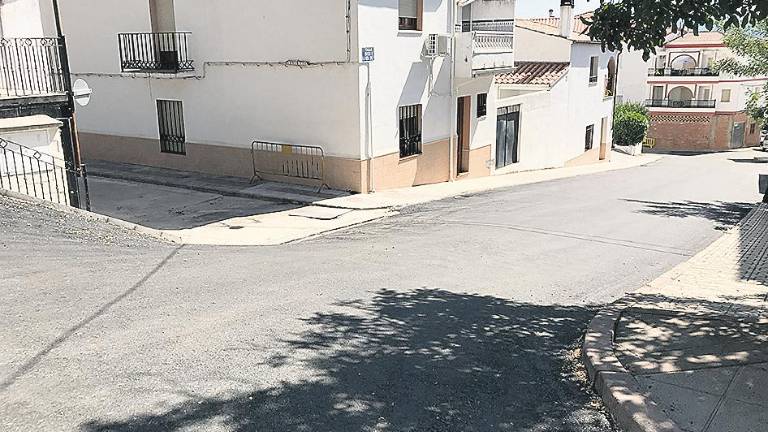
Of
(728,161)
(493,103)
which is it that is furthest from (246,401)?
(728,161)

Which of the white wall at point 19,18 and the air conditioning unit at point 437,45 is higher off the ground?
the white wall at point 19,18

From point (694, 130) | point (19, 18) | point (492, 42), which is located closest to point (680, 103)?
point (694, 130)

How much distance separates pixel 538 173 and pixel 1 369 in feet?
67.2

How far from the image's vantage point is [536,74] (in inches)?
1024

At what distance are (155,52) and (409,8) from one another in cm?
696

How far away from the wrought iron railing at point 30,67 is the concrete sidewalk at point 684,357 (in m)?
10.5

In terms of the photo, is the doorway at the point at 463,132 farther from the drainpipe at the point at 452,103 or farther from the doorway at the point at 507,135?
the doorway at the point at 507,135

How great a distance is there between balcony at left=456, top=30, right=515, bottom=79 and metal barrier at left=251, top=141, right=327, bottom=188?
482 cm

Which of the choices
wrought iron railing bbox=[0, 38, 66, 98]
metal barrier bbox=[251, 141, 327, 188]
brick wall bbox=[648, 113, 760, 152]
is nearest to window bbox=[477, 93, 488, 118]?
metal barrier bbox=[251, 141, 327, 188]

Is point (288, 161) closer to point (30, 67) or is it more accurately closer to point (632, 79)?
point (30, 67)

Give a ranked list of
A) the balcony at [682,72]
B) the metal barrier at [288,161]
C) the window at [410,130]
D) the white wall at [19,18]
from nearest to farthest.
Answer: the white wall at [19,18]
the metal barrier at [288,161]
the window at [410,130]
the balcony at [682,72]

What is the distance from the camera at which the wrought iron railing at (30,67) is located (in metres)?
11.6

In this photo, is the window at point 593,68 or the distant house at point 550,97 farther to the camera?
the window at point 593,68

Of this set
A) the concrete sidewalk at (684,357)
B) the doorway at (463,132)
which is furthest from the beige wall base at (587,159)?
the concrete sidewalk at (684,357)
